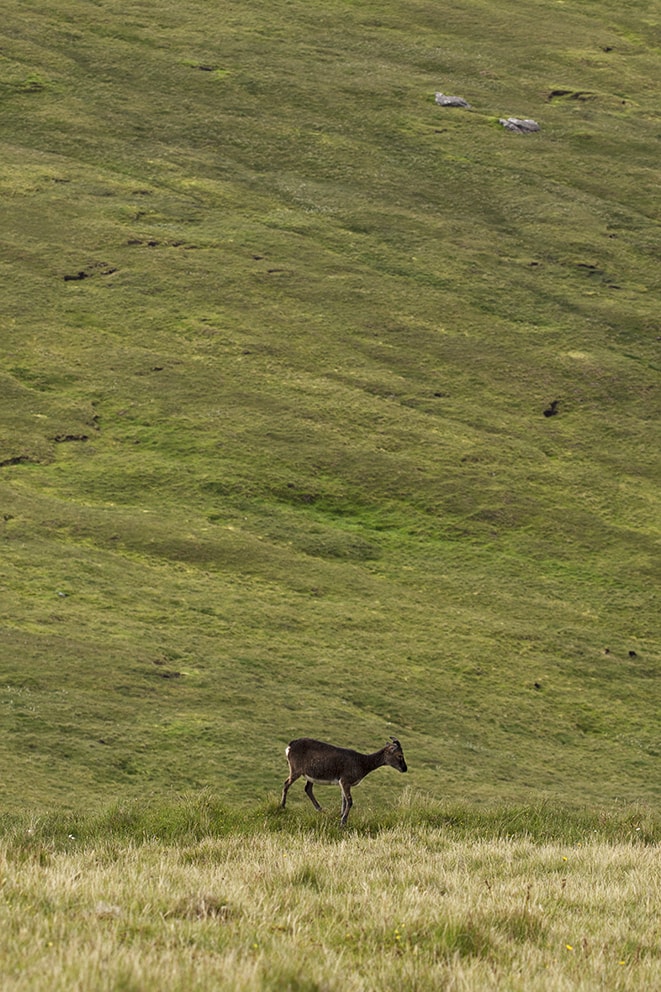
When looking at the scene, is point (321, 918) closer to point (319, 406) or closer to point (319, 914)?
point (319, 914)

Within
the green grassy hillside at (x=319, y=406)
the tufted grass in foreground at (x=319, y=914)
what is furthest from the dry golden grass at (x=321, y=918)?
the green grassy hillside at (x=319, y=406)

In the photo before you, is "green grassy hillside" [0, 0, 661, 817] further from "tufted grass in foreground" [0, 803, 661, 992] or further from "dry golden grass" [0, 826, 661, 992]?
"dry golden grass" [0, 826, 661, 992]

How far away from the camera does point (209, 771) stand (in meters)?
24.5

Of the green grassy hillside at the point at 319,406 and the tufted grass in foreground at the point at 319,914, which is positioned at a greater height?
the tufted grass in foreground at the point at 319,914

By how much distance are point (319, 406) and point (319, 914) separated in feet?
160

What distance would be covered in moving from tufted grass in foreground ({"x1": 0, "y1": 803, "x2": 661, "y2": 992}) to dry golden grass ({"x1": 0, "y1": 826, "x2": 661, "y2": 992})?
0.07 ft

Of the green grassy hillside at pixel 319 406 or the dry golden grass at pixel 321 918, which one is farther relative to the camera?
the green grassy hillside at pixel 319 406

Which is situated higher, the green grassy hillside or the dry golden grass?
the dry golden grass

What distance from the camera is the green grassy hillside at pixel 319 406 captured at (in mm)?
30188

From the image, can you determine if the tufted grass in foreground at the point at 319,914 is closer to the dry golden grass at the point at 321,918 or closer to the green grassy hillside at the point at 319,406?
the dry golden grass at the point at 321,918

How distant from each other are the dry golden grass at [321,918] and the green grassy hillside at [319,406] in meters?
8.57

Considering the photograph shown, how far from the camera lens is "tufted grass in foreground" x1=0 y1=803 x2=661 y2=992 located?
311 inches

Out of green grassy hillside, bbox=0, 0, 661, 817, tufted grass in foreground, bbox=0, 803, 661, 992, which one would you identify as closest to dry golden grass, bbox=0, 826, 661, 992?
tufted grass in foreground, bbox=0, 803, 661, 992

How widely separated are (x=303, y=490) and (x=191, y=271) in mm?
24087
